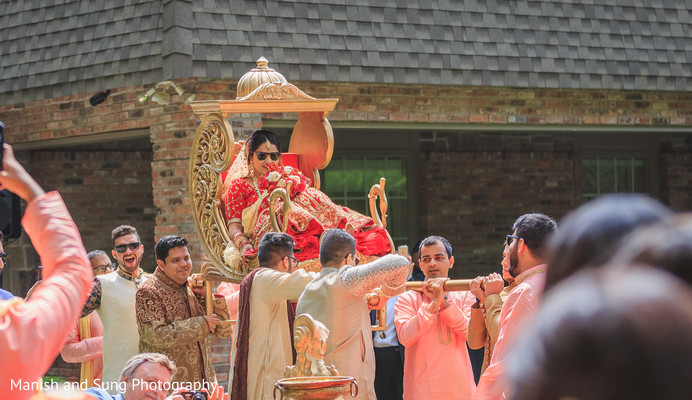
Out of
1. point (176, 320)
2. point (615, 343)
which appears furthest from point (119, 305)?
point (615, 343)

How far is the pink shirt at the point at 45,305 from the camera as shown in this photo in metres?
1.58

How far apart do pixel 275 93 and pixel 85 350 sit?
6.16 feet

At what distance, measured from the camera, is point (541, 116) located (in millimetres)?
9148

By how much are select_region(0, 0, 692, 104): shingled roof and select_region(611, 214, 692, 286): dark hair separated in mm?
6945

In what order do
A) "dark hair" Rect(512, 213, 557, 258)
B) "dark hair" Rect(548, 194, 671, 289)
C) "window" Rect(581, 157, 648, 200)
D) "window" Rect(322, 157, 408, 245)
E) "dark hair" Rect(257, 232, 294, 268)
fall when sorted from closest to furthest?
"dark hair" Rect(548, 194, 671, 289) → "dark hair" Rect(512, 213, 557, 258) → "dark hair" Rect(257, 232, 294, 268) → "window" Rect(322, 157, 408, 245) → "window" Rect(581, 157, 648, 200)

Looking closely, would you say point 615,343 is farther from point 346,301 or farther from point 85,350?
point 85,350

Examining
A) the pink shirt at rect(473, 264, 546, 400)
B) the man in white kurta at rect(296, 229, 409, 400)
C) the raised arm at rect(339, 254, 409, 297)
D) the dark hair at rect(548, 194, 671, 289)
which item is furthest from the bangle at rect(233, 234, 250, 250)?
the dark hair at rect(548, 194, 671, 289)

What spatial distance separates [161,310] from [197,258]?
2.72 metres

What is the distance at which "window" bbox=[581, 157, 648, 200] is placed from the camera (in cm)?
1148

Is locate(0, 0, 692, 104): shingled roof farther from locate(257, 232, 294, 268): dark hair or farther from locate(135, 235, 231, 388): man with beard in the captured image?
locate(257, 232, 294, 268): dark hair

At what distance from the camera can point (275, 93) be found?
589cm

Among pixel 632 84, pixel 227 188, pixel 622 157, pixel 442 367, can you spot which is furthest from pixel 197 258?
pixel 622 157

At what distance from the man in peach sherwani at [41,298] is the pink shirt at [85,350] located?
13.2 ft

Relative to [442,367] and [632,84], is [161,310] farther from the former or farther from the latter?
[632,84]
